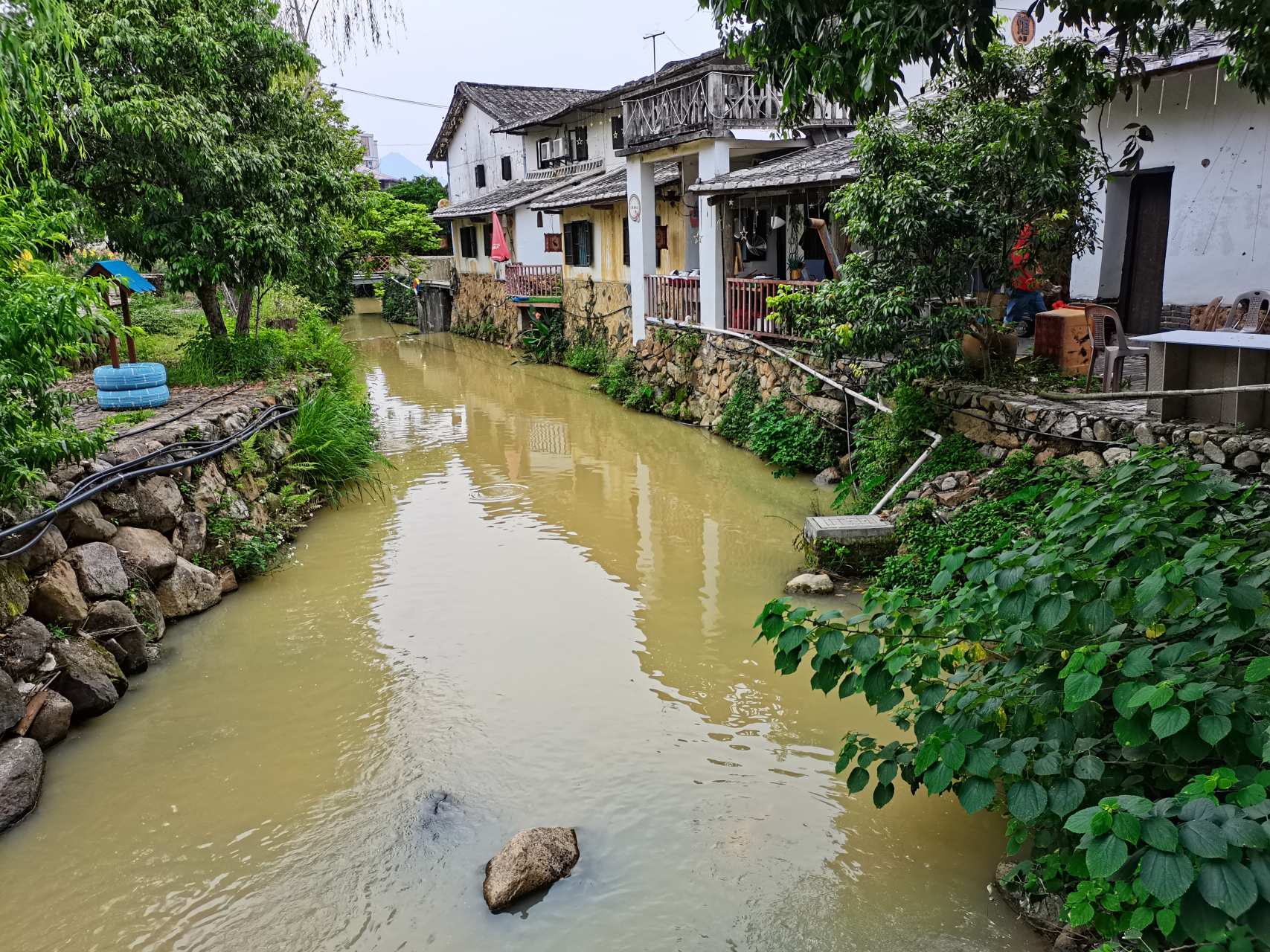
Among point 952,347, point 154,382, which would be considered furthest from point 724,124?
point 154,382

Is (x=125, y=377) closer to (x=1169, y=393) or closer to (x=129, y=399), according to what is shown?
(x=129, y=399)

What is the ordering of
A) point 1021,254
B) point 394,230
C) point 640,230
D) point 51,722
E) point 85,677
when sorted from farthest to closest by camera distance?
1. point 394,230
2. point 640,230
3. point 1021,254
4. point 85,677
5. point 51,722

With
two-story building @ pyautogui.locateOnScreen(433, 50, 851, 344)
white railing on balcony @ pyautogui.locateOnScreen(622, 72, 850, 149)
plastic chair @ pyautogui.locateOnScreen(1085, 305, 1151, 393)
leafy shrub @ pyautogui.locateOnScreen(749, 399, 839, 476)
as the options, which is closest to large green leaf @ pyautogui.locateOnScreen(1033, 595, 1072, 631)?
plastic chair @ pyautogui.locateOnScreen(1085, 305, 1151, 393)

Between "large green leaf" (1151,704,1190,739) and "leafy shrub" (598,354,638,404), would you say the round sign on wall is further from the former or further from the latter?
"large green leaf" (1151,704,1190,739)

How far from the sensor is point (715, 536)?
1173cm

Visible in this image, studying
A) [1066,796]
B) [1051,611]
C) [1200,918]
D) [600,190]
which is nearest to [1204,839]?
[1200,918]

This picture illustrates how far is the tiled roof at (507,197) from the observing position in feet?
97.9

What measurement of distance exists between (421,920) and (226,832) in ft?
5.71

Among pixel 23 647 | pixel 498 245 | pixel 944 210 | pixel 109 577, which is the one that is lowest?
pixel 23 647

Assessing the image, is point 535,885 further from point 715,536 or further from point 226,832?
point 715,536

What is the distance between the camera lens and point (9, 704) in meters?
6.64

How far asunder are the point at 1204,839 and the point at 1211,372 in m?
5.73

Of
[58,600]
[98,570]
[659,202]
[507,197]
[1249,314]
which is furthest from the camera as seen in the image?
[507,197]

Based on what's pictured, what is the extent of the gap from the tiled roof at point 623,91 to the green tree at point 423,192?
17.3 m
